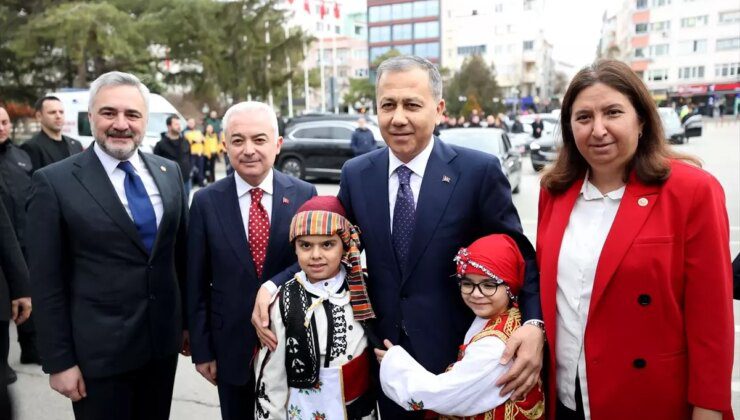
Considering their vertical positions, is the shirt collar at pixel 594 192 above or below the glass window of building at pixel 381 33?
below

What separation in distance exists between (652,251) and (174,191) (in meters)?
2.14

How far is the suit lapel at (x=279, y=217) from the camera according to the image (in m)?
2.59

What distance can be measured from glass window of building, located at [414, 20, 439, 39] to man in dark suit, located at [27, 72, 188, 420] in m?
82.7

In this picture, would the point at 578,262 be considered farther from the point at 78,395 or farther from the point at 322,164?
the point at 322,164

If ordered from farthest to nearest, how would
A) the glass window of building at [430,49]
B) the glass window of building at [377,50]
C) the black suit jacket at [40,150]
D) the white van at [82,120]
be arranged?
1. the glass window of building at [377,50]
2. the glass window of building at [430,49]
3. the white van at [82,120]
4. the black suit jacket at [40,150]

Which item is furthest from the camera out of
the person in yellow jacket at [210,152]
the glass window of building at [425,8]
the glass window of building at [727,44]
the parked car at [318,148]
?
the glass window of building at [425,8]

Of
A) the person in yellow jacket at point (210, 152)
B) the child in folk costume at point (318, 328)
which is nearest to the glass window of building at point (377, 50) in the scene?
the person in yellow jacket at point (210, 152)

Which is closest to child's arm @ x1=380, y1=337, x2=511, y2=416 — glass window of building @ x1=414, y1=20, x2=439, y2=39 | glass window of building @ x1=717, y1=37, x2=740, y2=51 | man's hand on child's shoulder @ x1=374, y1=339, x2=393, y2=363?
man's hand on child's shoulder @ x1=374, y1=339, x2=393, y2=363

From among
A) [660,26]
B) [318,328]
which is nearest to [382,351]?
[318,328]

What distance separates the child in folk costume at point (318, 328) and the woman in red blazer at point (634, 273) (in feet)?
2.60

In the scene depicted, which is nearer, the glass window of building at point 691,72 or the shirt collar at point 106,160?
the shirt collar at point 106,160

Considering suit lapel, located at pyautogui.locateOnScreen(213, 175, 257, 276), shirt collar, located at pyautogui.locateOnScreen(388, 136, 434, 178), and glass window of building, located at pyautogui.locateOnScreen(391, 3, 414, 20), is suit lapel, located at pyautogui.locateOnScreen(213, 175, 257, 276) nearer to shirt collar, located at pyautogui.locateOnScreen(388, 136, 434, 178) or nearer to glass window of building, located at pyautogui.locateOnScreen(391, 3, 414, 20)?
shirt collar, located at pyautogui.locateOnScreen(388, 136, 434, 178)

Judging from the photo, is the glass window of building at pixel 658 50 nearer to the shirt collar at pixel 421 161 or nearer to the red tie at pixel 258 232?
the shirt collar at pixel 421 161

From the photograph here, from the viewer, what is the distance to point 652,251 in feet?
6.30
